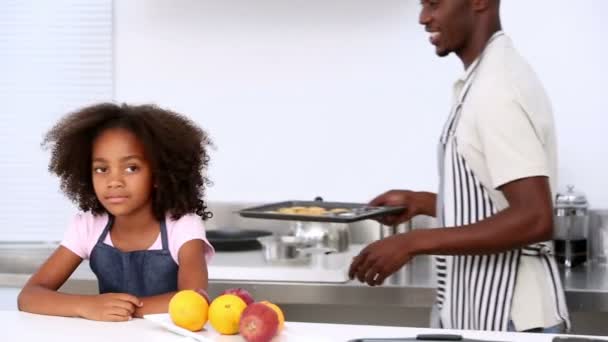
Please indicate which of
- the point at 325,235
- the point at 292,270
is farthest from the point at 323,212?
the point at 325,235

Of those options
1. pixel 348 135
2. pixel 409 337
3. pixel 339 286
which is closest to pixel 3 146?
pixel 348 135

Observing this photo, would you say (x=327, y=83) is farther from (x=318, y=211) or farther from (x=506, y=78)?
(x=506, y=78)

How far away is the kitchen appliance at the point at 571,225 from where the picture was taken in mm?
2865

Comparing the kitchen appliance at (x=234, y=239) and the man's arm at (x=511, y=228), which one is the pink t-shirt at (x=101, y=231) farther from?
the kitchen appliance at (x=234, y=239)

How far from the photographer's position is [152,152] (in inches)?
79.7

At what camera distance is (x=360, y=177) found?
323 cm

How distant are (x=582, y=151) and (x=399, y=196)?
2.99 ft

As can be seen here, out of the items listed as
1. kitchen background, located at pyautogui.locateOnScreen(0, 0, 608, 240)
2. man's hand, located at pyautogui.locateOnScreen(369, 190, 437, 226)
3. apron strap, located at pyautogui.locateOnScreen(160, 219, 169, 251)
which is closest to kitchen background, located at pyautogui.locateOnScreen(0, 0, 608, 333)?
kitchen background, located at pyautogui.locateOnScreen(0, 0, 608, 240)

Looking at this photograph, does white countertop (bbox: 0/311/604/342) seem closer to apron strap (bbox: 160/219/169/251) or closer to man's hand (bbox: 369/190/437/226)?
apron strap (bbox: 160/219/169/251)

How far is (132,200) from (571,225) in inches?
56.0

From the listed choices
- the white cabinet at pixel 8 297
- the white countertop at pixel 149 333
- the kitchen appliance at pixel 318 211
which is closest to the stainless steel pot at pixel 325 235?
the kitchen appliance at pixel 318 211

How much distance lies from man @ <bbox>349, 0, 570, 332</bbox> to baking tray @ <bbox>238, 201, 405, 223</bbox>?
377 mm

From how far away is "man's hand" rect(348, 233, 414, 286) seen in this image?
1.86 metres

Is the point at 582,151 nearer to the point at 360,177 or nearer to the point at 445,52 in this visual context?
the point at 360,177
